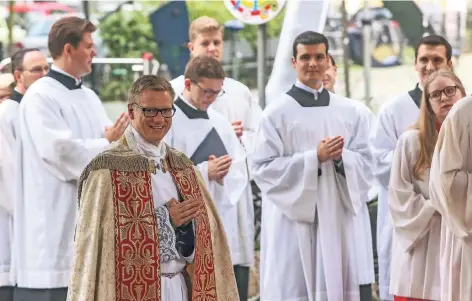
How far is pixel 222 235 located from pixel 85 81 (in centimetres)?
708

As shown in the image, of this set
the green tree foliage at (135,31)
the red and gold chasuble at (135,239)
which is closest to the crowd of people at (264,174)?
the red and gold chasuble at (135,239)

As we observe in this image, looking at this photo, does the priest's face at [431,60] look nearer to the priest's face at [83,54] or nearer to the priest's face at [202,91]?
the priest's face at [202,91]

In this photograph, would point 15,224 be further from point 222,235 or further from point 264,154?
point 222,235

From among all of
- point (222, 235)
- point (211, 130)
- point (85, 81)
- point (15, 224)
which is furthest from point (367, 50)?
point (222, 235)

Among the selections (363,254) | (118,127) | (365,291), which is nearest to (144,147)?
(118,127)

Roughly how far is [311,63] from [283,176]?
713mm

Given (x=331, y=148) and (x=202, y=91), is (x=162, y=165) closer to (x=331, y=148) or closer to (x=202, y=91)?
(x=331, y=148)

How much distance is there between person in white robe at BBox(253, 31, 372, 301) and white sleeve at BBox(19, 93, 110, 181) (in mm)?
1071

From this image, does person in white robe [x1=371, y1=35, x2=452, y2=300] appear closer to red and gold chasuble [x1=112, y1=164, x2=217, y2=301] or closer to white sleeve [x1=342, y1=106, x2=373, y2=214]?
white sleeve [x1=342, y1=106, x2=373, y2=214]

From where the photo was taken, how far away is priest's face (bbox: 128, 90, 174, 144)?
17.0ft

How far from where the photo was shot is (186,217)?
5.19 metres

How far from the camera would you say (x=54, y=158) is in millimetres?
7203

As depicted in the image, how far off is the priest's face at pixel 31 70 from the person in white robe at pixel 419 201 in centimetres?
264

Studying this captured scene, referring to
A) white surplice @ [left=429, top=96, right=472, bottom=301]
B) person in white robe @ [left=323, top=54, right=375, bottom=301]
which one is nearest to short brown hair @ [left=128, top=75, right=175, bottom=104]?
white surplice @ [left=429, top=96, right=472, bottom=301]
